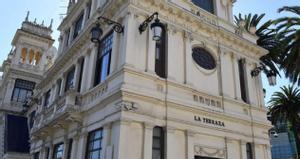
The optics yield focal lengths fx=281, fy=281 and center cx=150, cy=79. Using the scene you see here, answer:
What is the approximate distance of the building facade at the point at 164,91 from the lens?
10.8m

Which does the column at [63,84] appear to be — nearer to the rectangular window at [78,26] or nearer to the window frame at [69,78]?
the window frame at [69,78]

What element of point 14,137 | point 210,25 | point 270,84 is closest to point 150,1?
point 210,25

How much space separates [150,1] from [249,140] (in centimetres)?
830

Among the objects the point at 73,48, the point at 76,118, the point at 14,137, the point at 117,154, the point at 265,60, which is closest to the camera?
the point at 117,154

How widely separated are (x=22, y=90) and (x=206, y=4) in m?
25.9

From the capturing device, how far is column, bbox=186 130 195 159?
37.8 feet

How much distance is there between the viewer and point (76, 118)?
13500 millimetres

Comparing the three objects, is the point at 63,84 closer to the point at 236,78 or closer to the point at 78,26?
the point at 78,26

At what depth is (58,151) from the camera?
16.1m

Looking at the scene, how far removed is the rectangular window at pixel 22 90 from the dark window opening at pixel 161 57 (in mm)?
25703

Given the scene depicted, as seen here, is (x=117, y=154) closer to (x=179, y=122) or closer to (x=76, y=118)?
(x=179, y=122)

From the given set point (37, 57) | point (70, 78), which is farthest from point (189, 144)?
point (37, 57)

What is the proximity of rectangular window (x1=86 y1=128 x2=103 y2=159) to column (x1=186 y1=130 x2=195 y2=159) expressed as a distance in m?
3.56

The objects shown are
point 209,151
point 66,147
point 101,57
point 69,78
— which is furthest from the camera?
point 69,78
